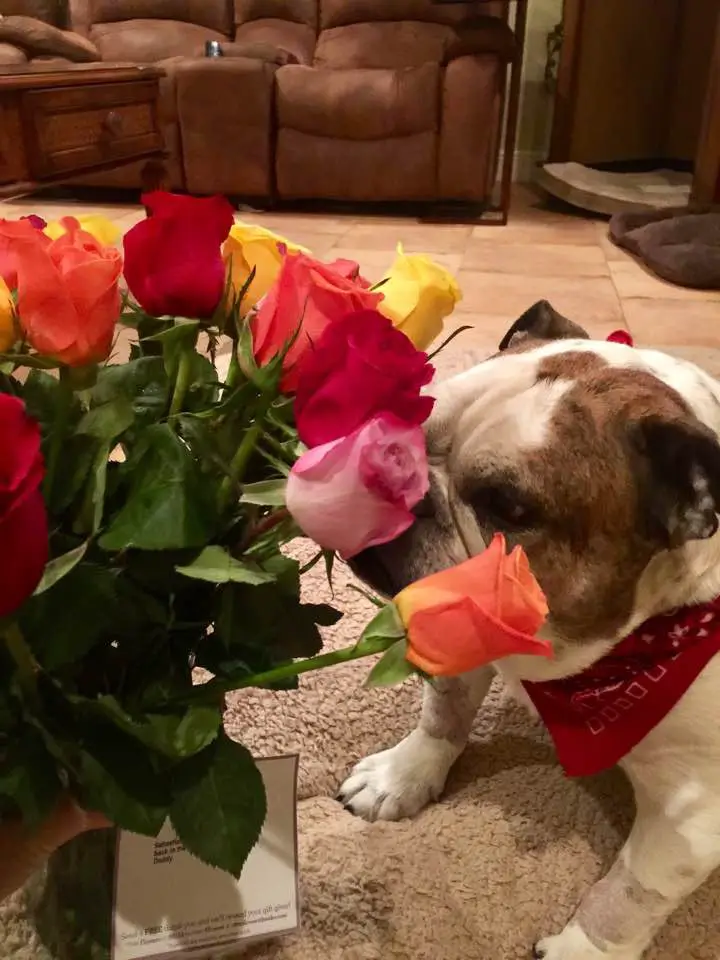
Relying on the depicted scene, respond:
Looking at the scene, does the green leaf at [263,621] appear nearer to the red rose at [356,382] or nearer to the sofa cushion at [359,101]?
the red rose at [356,382]

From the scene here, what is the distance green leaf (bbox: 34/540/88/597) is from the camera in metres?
0.43

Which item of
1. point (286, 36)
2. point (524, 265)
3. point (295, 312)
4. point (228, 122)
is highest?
point (295, 312)

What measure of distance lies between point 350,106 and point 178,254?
3.79m

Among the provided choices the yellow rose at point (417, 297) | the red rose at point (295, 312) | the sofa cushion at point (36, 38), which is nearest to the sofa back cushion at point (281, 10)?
the sofa cushion at point (36, 38)

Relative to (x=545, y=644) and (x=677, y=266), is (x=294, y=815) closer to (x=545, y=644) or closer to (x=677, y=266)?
(x=545, y=644)

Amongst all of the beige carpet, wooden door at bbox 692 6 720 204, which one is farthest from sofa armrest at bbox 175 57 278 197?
the beige carpet

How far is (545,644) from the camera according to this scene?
1.50ft

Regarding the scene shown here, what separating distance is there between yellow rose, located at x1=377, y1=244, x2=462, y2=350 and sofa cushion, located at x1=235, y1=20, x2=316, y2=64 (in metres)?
4.27

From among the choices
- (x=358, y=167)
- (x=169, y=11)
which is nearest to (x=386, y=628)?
(x=358, y=167)

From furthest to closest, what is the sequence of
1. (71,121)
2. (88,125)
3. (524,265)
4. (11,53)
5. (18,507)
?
(11,53) < (524,265) < (88,125) < (71,121) < (18,507)

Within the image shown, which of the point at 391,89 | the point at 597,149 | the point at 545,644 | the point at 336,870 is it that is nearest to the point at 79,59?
the point at 391,89

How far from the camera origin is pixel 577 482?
2.57ft

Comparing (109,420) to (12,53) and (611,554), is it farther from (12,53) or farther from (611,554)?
(12,53)

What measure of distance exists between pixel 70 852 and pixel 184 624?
0.33 m
